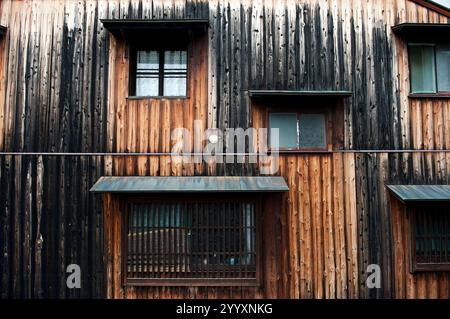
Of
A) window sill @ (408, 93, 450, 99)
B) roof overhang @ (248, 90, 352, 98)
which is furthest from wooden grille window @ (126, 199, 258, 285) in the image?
window sill @ (408, 93, 450, 99)

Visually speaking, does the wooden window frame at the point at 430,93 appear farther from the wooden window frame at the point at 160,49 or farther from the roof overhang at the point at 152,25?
the wooden window frame at the point at 160,49

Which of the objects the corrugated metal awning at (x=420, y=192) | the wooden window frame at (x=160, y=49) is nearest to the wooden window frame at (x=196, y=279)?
the wooden window frame at (x=160, y=49)

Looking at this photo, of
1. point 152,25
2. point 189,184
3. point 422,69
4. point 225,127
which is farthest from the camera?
point 422,69

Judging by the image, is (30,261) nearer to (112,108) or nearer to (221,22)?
(112,108)

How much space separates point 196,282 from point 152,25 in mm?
5984

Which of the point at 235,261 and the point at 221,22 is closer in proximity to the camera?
the point at 235,261

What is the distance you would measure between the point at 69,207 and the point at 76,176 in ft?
2.39

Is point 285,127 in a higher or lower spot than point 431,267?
higher

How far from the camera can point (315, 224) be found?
26.1 ft

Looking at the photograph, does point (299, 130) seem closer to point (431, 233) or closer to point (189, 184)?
point (189, 184)

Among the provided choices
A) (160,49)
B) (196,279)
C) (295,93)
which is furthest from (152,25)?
(196,279)

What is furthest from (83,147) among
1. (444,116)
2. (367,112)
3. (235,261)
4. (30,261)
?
(444,116)

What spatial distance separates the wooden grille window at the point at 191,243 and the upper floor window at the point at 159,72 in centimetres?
275

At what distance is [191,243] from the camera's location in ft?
25.6
